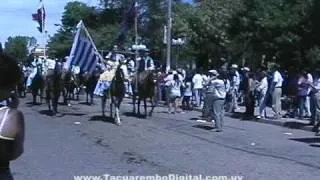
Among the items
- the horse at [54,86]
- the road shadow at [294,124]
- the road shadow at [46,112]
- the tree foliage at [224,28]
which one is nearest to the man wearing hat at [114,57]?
the horse at [54,86]

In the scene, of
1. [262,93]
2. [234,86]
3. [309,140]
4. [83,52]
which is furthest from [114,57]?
[309,140]

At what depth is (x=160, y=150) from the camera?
14.9m

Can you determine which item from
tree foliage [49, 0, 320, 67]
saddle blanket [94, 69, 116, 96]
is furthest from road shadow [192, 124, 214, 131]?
tree foliage [49, 0, 320, 67]

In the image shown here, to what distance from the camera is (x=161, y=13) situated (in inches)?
2990

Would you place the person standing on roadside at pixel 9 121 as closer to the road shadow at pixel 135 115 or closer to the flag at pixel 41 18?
the road shadow at pixel 135 115

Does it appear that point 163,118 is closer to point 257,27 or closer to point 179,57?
point 257,27

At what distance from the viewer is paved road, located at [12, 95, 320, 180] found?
11875 millimetres

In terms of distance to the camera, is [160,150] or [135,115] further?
[135,115]

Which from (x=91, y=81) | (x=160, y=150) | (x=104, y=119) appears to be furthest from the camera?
(x=91, y=81)

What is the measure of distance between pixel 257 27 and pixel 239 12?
3.23m

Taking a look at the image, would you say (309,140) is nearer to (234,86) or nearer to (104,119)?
(104,119)

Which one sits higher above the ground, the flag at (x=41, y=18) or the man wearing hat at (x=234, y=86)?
the flag at (x=41, y=18)

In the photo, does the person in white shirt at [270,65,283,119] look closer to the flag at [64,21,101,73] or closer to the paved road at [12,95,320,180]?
the paved road at [12,95,320,180]

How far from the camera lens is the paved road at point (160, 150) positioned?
39.0 feet
